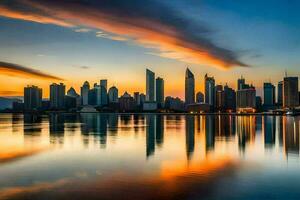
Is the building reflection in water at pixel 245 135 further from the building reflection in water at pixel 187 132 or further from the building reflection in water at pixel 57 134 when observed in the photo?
the building reflection in water at pixel 57 134

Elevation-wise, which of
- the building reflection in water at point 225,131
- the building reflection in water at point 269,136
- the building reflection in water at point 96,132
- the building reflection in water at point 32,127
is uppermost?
the building reflection in water at point 32,127

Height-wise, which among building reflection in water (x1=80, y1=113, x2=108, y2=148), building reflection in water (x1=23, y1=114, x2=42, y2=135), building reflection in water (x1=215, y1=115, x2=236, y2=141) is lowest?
building reflection in water (x1=215, y1=115, x2=236, y2=141)

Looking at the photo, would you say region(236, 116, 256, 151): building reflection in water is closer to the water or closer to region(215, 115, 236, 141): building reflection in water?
region(215, 115, 236, 141): building reflection in water

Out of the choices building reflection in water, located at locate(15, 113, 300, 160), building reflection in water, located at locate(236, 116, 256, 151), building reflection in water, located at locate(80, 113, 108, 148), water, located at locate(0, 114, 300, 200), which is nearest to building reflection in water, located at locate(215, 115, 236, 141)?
building reflection in water, located at locate(15, 113, 300, 160)

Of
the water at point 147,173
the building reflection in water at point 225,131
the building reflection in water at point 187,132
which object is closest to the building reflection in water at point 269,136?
the building reflection in water at point 187,132

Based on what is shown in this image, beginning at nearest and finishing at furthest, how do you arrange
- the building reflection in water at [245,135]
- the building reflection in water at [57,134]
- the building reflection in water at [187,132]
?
the building reflection in water at [187,132] → the building reflection in water at [245,135] → the building reflection in water at [57,134]

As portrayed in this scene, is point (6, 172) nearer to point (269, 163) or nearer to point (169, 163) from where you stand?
point (169, 163)

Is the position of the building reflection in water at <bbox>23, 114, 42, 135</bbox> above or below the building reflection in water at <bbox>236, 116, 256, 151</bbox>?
above

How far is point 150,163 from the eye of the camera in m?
25.8

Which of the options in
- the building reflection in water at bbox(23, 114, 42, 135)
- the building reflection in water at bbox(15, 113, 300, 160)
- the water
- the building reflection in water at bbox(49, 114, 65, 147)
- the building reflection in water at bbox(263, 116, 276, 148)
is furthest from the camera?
the building reflection in water at bbox(23, 114, 42, 135)

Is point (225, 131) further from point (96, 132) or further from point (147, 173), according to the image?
point (147, 173)

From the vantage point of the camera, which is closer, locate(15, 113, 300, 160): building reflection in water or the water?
the water

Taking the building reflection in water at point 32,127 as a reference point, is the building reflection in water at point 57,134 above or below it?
Answer: below

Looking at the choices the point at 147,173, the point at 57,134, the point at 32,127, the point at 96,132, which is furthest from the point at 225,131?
the point at 147,173
